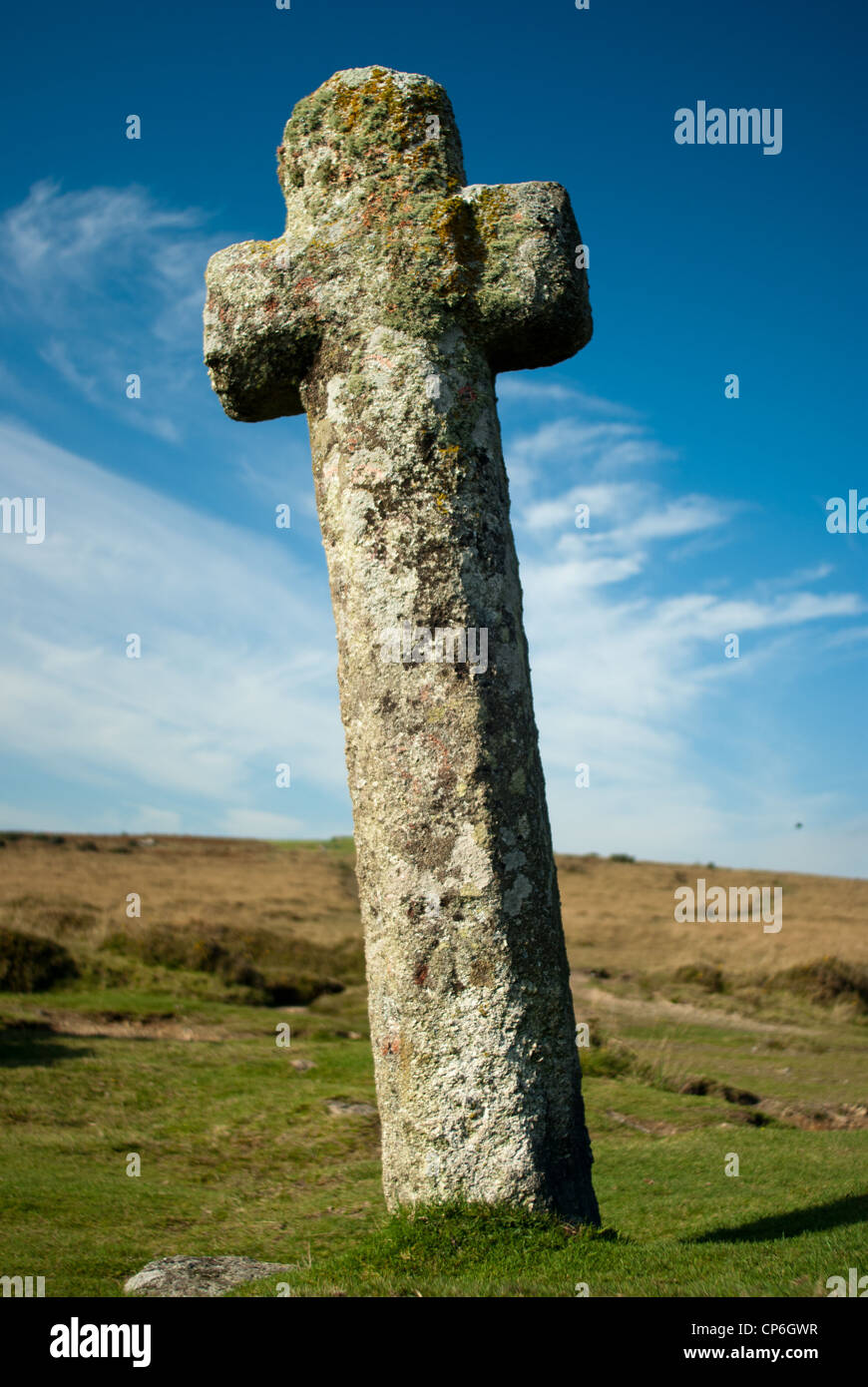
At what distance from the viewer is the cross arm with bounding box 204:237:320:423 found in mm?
5785

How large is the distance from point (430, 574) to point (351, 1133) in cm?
616

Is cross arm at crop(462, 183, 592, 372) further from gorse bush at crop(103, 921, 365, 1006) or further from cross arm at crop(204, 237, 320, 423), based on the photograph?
gorse bush at crop(103, 921, 365, 1006)

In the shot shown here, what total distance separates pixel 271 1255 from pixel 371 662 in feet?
12.0

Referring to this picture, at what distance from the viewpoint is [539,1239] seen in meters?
4.55

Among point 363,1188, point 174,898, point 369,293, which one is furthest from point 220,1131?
point 174,898

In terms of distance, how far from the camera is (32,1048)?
38.0ft

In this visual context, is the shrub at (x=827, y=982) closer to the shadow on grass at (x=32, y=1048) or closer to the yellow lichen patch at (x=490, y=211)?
the shadow on grass at (x=32, y=1048)

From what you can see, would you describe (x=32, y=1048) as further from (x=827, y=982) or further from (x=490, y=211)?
(x=827, y=982)

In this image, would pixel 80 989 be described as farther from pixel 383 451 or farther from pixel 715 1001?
pixel 383 451

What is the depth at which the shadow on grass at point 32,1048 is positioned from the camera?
11.0 m

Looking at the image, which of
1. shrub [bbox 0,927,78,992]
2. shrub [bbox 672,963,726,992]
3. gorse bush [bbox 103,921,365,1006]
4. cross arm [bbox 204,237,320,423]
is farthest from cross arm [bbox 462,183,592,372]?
shrub [bbox 672,963,726,992]

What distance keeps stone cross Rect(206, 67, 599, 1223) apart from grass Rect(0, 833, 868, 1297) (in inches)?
22.0

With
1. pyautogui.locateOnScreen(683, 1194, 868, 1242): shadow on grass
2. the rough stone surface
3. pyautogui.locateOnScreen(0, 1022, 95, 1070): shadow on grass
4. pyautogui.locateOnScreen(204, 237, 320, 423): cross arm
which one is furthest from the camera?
pyautogui.locateOnScreen(0, 1022, 95, 1070): shadow on grass

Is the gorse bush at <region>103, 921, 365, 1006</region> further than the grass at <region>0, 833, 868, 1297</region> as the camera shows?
Yes
